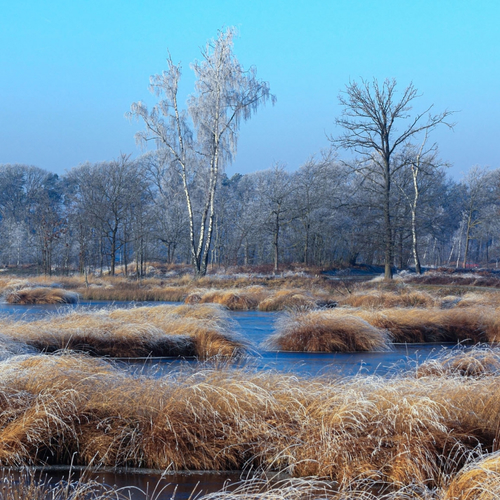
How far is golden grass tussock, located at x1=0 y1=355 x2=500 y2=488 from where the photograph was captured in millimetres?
5129

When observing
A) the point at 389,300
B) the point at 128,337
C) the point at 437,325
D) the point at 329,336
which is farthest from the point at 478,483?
the point at 389,300

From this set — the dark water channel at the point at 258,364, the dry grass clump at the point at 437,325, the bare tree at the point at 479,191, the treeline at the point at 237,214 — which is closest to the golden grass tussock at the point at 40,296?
the dark water channel at the point at 258,364

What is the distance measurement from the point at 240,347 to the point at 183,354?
1.09 metres

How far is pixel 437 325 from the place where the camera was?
45.9 feet

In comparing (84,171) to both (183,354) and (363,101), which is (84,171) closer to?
(363,101)

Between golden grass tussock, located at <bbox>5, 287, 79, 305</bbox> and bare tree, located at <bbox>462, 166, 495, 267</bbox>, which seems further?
bare tree, located at <bbox>462, 166, 495, 267</bbox>

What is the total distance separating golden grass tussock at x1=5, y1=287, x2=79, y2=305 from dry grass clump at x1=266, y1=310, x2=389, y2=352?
1318cm

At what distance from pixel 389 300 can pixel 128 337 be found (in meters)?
10.3

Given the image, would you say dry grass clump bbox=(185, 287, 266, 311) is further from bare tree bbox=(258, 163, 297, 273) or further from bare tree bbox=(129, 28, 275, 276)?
bare tree bbox=(258, 163, 297, 273)

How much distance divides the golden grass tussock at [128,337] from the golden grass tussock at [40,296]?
35.8 ft

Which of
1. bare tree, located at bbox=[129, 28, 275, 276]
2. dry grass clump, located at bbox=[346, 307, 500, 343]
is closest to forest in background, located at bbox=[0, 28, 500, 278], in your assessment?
bare tree, located at bbox=[129, 28, 275, 276]

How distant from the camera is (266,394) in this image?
5.93 m

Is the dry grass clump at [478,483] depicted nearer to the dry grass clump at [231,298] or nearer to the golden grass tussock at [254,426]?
the golden grass tussock at [254,426]

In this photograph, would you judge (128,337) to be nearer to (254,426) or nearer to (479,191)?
(254,426)
